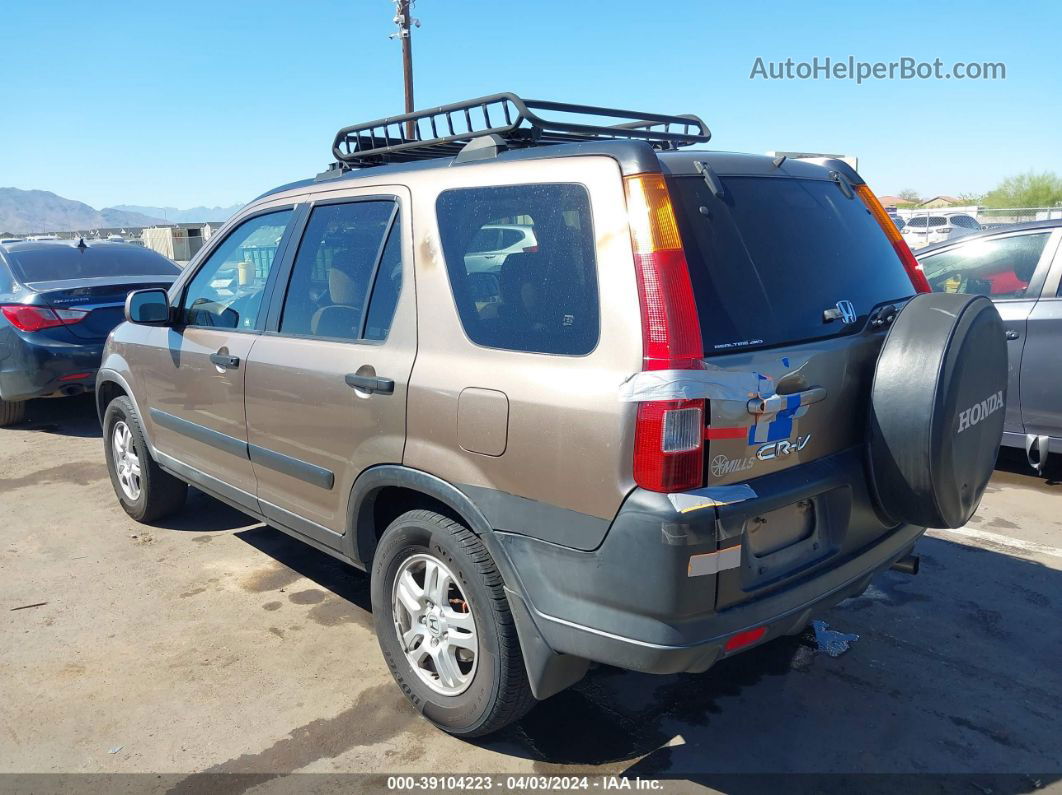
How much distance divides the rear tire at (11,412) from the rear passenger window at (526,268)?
655 cm

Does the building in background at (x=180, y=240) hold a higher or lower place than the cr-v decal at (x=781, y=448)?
higher

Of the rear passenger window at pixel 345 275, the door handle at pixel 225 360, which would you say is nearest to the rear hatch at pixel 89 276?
the door handle at pixel 225 360

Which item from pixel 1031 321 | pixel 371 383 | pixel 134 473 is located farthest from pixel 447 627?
pixel 1031 321

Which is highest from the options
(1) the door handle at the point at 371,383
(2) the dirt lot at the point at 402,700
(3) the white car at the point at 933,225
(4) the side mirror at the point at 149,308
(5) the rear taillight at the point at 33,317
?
(3) the white car at the point at 933,225

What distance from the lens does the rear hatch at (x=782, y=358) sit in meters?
2.28

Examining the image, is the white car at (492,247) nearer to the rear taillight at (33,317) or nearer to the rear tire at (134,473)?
the rear tire at (134,473)

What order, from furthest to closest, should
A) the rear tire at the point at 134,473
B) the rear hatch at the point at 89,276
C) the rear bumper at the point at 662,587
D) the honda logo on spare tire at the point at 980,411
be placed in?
the rear hatch at the point at 89,276, the rear tire at the point at 134,473, the honda logo on spare tire at the point at 980,411, the rear bumper at the point at 662,587

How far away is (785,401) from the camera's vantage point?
2.36 metres

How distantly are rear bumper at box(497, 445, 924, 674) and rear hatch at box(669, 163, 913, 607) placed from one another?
0.06ft

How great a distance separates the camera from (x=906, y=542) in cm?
295

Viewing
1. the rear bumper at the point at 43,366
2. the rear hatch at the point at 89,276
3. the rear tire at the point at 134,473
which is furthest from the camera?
the rear hatch at the point at 89,276

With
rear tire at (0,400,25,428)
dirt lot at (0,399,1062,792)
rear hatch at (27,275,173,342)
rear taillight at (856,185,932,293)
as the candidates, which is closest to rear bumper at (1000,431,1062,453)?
dirt lot at (0,399,1062,792)

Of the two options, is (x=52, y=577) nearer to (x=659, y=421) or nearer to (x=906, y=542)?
(x=659, y=421)

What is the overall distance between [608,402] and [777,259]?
812 mm
